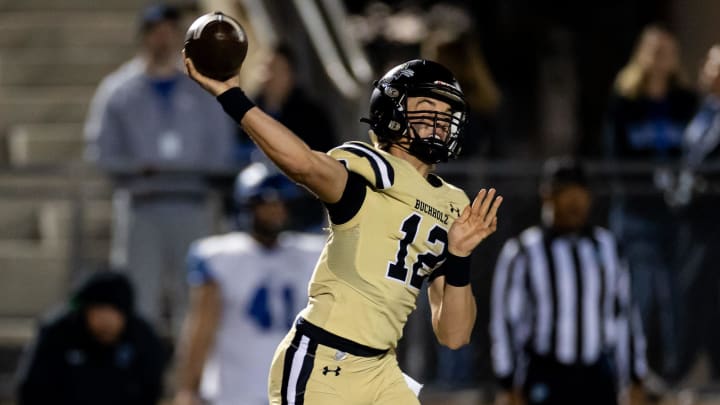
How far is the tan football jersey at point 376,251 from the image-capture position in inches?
234

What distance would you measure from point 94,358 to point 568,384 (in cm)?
266

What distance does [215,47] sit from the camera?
5574mm

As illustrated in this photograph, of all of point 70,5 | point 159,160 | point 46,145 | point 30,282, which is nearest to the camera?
point 159,160

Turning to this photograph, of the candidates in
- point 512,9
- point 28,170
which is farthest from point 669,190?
point 512,9

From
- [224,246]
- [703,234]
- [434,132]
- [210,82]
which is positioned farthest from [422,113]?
[703,234]

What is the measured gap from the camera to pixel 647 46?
36.0 feet

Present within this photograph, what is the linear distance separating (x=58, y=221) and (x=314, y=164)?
20.4 feet

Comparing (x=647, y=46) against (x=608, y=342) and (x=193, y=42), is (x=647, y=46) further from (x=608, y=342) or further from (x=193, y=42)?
(x=193, y=42)

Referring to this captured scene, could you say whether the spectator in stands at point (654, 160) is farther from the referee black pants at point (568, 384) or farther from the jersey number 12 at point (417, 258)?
the jersey number 12 at point (417, 258)

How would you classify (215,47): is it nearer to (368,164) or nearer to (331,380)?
(368,164)

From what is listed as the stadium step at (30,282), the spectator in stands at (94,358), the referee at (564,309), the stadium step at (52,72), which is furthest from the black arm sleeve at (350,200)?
the stadium step at (52,72)

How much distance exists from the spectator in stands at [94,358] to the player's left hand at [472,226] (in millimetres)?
3955

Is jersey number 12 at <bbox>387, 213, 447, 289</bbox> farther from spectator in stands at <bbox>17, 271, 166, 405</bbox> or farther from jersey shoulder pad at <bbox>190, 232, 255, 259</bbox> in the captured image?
spectator in stands at <bbox>17, 271, 166, 405</bbox>

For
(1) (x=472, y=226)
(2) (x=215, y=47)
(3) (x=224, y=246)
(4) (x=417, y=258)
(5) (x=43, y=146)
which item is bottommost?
(3) (x=224, y=246)
